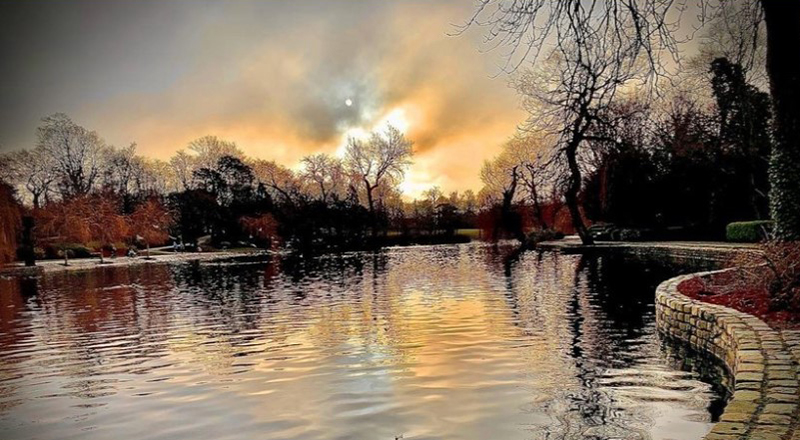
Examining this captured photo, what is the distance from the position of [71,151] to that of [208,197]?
38.1ft

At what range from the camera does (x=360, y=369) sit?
677cm

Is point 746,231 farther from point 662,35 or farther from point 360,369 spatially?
point 360,369

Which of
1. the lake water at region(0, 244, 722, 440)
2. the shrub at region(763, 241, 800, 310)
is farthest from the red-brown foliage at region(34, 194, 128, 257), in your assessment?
the shrub at region(763, 241, 800, 310)

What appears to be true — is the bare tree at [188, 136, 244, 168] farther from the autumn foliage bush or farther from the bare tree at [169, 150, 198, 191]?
the autumn foliage bush

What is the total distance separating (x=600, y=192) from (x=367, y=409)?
98.9 ft

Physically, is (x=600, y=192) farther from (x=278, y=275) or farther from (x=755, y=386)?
(x=755, y=386)

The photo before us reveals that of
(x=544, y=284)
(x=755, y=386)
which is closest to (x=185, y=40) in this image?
(x=544, y=284)

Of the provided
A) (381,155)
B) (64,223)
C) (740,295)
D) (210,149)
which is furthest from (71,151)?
(740,295)

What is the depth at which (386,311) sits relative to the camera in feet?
37.3

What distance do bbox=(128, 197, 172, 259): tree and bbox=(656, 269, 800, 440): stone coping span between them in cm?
3984

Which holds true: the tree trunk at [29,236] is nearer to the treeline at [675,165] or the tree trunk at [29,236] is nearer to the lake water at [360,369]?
the lake water at [360,369]

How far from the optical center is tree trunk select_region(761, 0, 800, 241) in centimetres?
857

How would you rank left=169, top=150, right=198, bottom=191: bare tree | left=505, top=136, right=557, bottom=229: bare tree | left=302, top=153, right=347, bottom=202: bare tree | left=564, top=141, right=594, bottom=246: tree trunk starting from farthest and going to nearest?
left=169, top=150, right=198, bottom=191: bare tree < left=302, top=153, right=347, bottom=202: bare tree < left=505, top=136, right=557, bottom=229: bare tree < left=564, top=141, right=594, bottom=246: tree trunk

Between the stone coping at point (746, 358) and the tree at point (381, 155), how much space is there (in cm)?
4920
